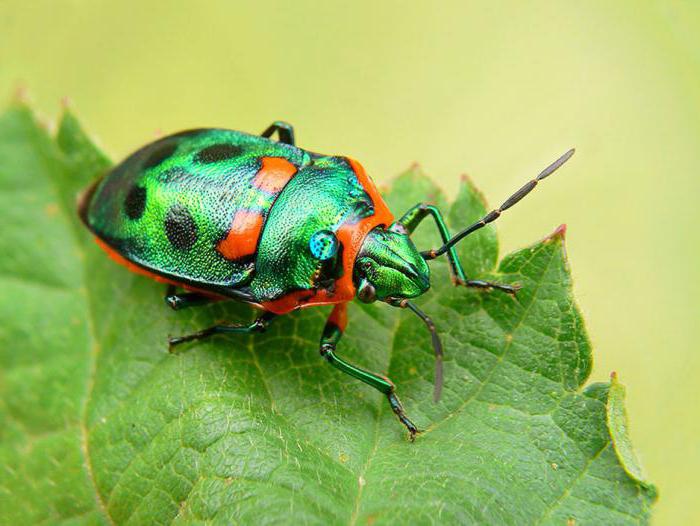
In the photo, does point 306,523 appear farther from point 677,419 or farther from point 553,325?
point 677,419

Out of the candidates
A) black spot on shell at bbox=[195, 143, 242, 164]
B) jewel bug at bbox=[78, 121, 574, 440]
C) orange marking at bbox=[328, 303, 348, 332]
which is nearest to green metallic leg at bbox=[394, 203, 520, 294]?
jewel bug at bbox=[78, 121, 574, 440]

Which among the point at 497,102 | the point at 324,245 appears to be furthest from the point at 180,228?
the point at 497,102

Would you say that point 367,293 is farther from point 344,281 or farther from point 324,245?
point 324,245

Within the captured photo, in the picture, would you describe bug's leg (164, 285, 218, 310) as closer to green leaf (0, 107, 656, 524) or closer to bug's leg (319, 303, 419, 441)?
green leaf (0, 107, 656, 524)

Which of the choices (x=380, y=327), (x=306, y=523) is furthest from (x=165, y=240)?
(x=306, y=523)

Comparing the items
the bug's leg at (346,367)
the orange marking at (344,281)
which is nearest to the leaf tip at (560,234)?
the orange marking at (344,281)

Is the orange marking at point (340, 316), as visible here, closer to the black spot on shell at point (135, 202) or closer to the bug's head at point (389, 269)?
the bug's head at point (389, 269)
